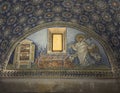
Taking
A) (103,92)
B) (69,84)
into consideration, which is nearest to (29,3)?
(69,84)

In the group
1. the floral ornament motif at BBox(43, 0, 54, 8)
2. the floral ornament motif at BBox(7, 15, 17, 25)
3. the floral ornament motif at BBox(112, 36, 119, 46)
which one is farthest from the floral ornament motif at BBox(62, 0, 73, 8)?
the floral ornament motif at BBox(112, 36, 119, 46)

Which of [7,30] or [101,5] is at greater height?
[101,5]

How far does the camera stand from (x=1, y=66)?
1367 cm

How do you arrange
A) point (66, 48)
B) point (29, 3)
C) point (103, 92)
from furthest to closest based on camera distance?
point (66, 48) → point (103, 92) → point (29, 3)

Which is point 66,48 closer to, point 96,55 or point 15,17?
point 96,55

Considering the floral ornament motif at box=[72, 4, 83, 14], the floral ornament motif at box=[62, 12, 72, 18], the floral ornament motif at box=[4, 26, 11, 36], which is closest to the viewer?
the floral ornament motif at box=[72, 4, 83, 14]

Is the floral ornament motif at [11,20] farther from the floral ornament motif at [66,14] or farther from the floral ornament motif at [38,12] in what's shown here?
the floral ornament motif at [66,14]

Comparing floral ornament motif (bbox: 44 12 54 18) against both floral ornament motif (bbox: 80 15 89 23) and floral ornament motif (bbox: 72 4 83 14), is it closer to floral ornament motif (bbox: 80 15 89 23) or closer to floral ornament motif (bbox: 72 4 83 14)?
floral ornament motif (bbox: 72 4 83 14)

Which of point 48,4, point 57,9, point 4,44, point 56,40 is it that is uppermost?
point 48,4

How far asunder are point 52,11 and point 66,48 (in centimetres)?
201

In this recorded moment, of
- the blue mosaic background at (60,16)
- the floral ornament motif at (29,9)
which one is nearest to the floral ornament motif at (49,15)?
the blue mosaic background at (60,16)

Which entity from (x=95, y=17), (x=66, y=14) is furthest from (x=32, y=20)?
→ (x=95, y=17)

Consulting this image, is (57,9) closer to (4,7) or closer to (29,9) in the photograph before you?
(29,9)

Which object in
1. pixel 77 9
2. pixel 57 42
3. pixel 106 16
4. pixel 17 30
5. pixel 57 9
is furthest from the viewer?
pixel 57 42
